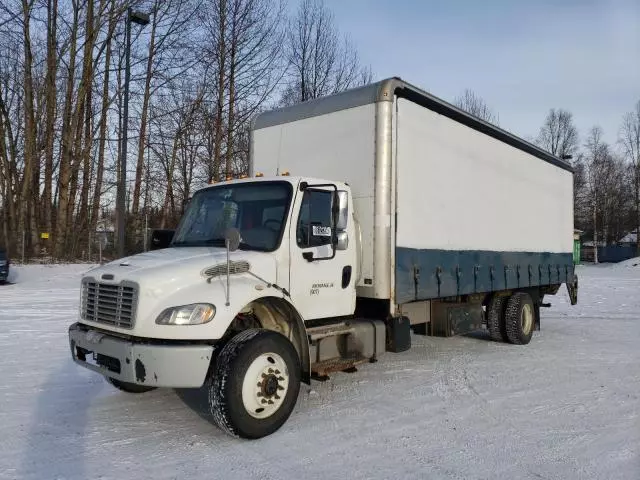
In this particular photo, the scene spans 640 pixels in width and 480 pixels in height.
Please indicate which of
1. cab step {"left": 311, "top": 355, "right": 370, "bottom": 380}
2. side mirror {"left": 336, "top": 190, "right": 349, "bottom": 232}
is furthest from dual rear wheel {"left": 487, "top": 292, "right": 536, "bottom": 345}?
side mirror {"left": 336, "top": 190, "right": 349, "bottom": 232}

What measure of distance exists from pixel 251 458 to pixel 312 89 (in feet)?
83.5

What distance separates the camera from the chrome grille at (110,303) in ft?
15.9

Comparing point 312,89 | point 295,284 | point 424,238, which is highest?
point 312,89

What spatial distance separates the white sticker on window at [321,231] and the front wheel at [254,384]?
1151mm

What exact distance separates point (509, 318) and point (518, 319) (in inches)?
5.8

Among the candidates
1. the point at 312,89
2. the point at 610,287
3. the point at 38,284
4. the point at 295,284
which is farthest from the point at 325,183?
the point at 312,89

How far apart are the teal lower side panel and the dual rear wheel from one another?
31cm

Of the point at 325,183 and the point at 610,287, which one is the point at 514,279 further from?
the point at 610,287

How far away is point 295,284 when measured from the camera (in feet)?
18.6

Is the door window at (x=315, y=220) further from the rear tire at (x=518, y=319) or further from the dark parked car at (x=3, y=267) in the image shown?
the dark parked car at (x=3, y=267)

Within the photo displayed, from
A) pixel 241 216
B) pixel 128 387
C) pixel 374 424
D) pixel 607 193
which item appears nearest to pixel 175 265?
pixel 241 216

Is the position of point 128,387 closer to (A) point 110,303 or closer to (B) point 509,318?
(A) point 110,303

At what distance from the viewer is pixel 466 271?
26.4 ft

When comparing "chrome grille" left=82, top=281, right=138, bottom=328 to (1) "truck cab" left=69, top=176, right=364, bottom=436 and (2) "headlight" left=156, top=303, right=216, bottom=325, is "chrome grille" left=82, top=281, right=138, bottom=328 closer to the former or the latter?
(1) "truck cab" left=69, top=176, right=364, bottom=436
